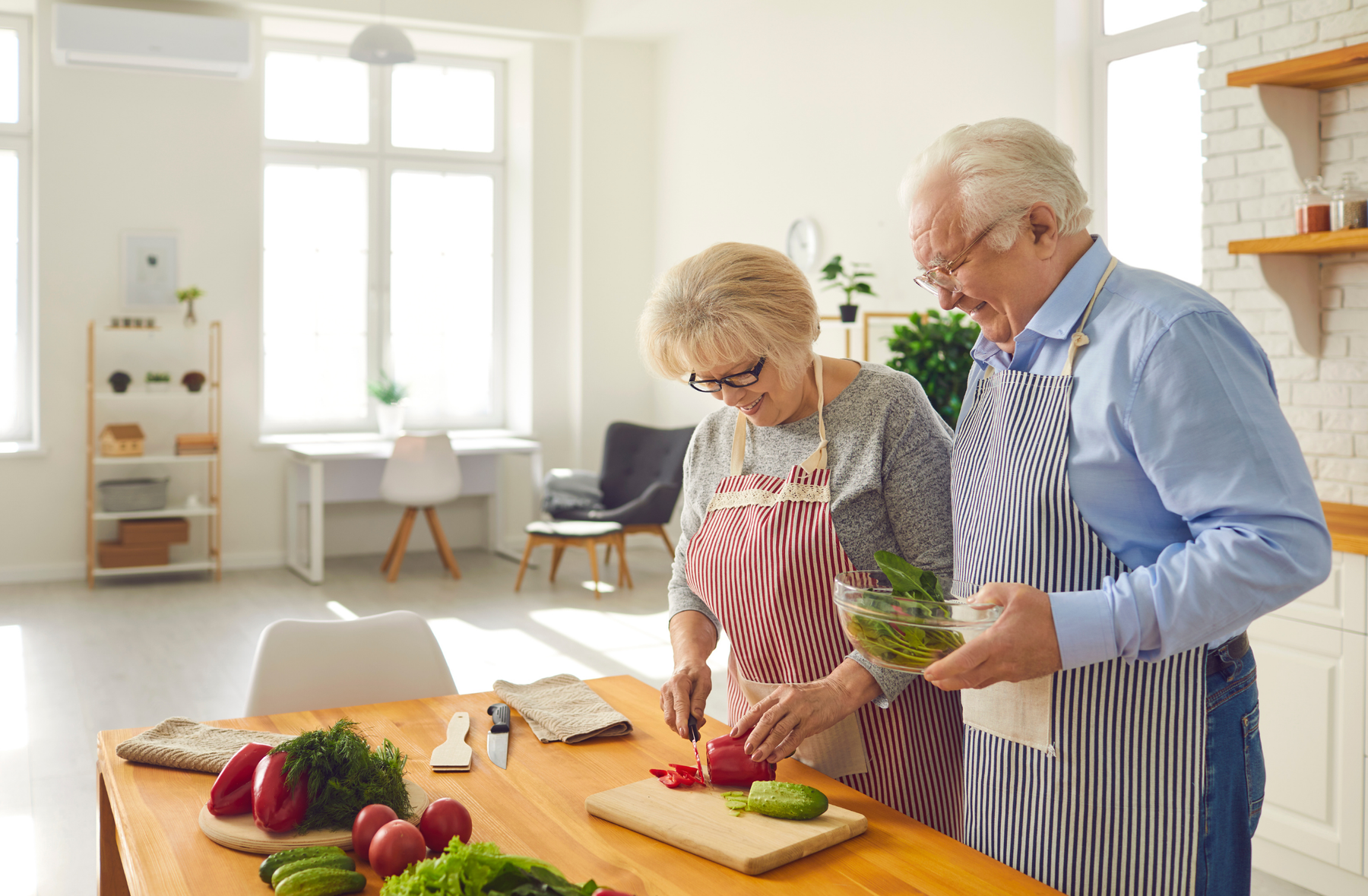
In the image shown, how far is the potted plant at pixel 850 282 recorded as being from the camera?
517cm

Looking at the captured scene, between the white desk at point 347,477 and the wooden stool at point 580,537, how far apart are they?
801 millimetres

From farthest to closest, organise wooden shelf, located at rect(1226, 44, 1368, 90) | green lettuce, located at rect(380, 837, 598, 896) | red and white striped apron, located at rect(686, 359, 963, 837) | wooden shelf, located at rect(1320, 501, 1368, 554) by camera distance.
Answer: wooden shelf, located at rect(1226, 44, 1368, 90), wooden shelf, located at rect(1320, 501, 1368, 554), red and white striped apron, located at rect(686, 359, 963, 837), green lettuce, located at rect(380, 837, 598, 896)

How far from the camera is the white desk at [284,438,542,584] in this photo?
6562 mm

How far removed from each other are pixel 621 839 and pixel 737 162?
591cm

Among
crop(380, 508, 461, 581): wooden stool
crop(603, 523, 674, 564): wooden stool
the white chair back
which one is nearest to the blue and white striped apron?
crop(603, 523, 674, 564): wooden stool

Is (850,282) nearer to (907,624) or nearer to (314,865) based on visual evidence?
(907,624)

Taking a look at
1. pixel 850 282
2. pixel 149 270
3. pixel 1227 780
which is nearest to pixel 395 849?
pixel 1227 780

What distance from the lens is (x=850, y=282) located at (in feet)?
18.5

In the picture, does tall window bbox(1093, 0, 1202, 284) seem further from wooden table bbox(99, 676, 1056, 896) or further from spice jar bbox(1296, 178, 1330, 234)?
wooden table bbox(99, 676, 1056, 896)

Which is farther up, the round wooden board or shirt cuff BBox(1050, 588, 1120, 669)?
shirt cuff BBox(1050, 588, 1120, 669)

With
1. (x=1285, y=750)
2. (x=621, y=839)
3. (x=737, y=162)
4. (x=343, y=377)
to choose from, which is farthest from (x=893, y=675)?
(x=343, y=377)

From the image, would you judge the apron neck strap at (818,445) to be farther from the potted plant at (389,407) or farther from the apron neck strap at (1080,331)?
the potted plant at (389,407)

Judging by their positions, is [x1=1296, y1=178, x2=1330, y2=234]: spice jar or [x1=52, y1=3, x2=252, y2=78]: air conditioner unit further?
[x1=52, y1=3, x2=252, y2=78]: air conditioner unit

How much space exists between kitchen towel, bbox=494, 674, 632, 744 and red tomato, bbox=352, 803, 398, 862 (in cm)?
45
